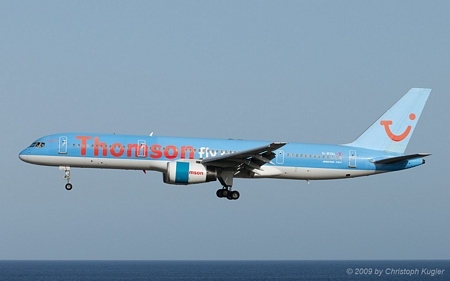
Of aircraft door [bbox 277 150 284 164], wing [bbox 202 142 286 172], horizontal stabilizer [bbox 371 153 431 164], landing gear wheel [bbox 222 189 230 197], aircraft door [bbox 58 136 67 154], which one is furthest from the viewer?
landing gear wheel [bbox 222 189 230 197]

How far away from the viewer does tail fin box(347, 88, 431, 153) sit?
52.6 metres

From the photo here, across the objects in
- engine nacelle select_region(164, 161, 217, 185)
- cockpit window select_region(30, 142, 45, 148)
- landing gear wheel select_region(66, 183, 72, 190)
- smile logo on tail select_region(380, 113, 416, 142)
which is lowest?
landing gear wheel select_region(66, 183, 72, 190)

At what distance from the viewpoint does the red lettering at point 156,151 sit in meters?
46.5

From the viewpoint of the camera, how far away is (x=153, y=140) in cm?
4703

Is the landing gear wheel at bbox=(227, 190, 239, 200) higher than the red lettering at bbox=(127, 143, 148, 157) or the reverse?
the reverse

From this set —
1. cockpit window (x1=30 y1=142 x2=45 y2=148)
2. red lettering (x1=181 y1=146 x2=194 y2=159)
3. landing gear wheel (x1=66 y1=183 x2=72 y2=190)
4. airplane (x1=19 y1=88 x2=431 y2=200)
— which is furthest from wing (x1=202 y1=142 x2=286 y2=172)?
cockpit window (x1=30 y1=142 x2=45 y2=148)

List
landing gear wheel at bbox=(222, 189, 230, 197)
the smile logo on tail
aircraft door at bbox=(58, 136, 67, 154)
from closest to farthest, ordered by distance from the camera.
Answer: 1. aircraft door at bbox=(58, 136, 67, 154)
2. landing gear wheel at bbox=(222, 189, 230, 197)
3. the smile logo on tail

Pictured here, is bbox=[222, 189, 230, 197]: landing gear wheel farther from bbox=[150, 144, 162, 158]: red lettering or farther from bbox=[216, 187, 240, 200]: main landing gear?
bbox=[150, 144, 162, 158]: red lettering

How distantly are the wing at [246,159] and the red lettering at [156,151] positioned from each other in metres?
3.07

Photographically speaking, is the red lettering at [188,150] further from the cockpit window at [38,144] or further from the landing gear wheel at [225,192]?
the cockpit window at [38,144]

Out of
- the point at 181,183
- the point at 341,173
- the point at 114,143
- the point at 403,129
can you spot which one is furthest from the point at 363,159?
the point at 114,143

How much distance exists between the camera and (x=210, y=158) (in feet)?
152

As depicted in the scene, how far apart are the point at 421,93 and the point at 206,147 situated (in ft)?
62.6

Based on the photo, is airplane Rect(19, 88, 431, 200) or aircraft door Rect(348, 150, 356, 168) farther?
aircraft door Rect(348, 150, 356, 168)
